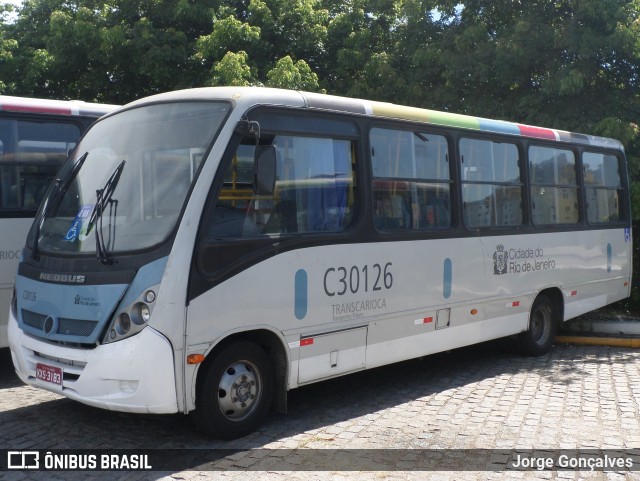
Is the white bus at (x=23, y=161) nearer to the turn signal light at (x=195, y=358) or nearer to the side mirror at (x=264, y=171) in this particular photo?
the turn signal light at (x=195, y=358)

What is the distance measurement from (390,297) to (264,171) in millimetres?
2107

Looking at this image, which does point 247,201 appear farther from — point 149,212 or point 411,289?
point 411,289

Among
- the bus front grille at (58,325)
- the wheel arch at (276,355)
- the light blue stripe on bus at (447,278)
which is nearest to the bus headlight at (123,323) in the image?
the bus front grille at (58,325)

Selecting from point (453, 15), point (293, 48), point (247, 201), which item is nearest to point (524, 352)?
point (247, 201)

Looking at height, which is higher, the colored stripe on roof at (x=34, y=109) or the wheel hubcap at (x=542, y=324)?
the colored stripe on roof at (x=34, y=109)

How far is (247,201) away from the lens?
632 cm

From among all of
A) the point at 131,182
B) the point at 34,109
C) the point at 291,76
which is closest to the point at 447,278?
the point at 131,182

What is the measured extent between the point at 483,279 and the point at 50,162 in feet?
16.4

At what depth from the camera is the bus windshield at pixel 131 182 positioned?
6.00 metres

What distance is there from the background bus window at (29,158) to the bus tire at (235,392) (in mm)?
3388

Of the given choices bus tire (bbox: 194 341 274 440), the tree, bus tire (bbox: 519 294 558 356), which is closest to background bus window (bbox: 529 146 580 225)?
bus tire (bbox: 519 294 558 356)

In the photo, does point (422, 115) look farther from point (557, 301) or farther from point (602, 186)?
point (602, 186)

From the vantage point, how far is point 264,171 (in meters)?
6.16

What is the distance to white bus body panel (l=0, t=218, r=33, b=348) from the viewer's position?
8.00m
